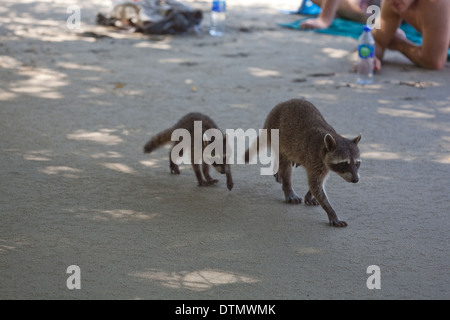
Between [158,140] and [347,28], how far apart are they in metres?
6.31

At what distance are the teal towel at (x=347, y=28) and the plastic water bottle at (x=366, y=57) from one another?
2.01 meters

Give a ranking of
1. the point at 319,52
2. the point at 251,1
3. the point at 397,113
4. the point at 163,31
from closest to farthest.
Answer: the point at 397,113 → the point at 319,52 → the point at 163,31 → the point at 251,1

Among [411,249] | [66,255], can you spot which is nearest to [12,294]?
[66,255]

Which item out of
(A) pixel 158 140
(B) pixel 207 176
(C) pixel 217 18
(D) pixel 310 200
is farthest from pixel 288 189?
(C) pixel 217 18

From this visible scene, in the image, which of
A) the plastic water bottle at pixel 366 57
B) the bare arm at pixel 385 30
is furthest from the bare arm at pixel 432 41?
the plastic water bottle at pixel 366 57

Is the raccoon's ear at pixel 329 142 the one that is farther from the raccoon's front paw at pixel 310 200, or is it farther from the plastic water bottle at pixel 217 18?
the plastic water bottle at pixel 217 18

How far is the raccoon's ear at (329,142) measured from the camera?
4.97 meters

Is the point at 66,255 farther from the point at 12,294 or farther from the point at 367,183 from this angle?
the point at 367,183

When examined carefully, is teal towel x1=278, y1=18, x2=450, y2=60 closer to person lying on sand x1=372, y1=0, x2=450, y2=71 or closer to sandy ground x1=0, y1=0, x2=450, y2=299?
sandy ground x1=0, y1=0, x2=450, y2=299

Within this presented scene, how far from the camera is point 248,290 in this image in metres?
4.09

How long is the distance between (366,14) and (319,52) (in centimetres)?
183

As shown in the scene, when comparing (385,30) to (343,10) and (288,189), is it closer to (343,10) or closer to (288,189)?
(343,10)

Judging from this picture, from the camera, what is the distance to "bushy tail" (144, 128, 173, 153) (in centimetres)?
611

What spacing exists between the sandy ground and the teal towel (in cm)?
83
